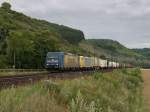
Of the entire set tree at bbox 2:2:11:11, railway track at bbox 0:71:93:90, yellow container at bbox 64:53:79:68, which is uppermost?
tree at bbox 2:2:11:11

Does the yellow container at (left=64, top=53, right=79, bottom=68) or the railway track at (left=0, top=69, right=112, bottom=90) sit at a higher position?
the yellow container at (left=64, top=53, right=79, bottom=68)

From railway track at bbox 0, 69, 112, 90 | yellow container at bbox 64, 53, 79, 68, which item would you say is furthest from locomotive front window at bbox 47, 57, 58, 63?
railway track at bbox 0, 69, 112, 90

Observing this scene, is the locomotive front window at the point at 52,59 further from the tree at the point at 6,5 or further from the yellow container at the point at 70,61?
the tree at the point at 6,5

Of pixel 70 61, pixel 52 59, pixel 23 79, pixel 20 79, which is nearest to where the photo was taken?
pixel 20 79

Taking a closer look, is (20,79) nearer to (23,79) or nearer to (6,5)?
(23,79)

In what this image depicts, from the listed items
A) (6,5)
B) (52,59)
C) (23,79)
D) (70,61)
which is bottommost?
(23,79)

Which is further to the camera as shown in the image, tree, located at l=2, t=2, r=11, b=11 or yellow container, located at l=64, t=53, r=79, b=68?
tree, located at l=2, t=2, r=11, b=11

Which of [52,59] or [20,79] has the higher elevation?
[52,59]

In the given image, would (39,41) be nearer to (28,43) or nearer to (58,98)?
(28,43)

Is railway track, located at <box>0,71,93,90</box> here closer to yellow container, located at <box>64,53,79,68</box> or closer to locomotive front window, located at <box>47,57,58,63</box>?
locomotive front window, located at <box>47,57,58,63</box>

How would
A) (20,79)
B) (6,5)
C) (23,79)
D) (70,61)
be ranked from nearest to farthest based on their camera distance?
(20,79) → (23,79) → (70,61) → (6,5)

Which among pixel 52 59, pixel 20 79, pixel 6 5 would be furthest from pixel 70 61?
pixel 6 5

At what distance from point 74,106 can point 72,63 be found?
180ft

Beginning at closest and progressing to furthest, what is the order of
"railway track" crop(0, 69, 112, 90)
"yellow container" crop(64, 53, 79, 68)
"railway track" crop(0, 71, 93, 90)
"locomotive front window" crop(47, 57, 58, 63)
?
1. "railway track" crop(0, 71, 93, 90)
2. "railway track" crop(0, 69, 112, 90)
3. "locomotive front window" crop(47, 57, 58, 63)
4. "yellow container" crop(64, 53, 79, 68)
